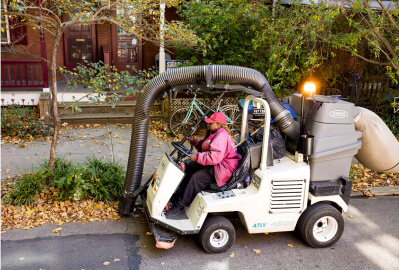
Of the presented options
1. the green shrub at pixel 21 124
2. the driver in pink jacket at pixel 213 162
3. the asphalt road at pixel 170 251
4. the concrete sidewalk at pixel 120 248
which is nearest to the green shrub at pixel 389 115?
the concrete sidewalk at pixel 120 248

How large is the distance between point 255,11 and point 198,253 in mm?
6364

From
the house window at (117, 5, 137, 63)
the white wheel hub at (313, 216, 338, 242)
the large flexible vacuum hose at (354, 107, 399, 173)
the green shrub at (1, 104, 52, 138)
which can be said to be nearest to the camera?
the white wheel hub at (313, 216, 338, 242)

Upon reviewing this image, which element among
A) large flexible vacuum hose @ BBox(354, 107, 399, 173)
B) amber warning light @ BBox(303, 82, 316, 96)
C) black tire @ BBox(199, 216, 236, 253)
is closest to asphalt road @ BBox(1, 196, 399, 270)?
black tire @ BBox(199, 216, 236, 253)

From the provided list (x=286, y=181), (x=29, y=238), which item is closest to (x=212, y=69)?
(x=286, y=181)

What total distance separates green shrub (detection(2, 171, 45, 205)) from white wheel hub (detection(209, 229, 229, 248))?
9.68 feet

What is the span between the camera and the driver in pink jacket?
16.7 feet

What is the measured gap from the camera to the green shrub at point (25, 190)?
6.02 meters

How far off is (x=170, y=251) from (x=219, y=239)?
0.67m

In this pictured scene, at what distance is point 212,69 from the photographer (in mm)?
5184

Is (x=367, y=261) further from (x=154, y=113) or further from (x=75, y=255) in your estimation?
(x=154, y=113)

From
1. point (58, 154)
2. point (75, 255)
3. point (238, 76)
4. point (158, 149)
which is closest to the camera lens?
point (75, 255)

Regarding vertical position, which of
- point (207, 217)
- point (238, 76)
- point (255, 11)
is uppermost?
point (255, 11)

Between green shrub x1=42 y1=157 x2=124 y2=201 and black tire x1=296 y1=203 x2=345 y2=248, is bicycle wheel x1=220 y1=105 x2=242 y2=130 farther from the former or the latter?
black tire x1=296 y1=203 x2=345 y2=248

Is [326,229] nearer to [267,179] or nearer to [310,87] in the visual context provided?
[267,179]
